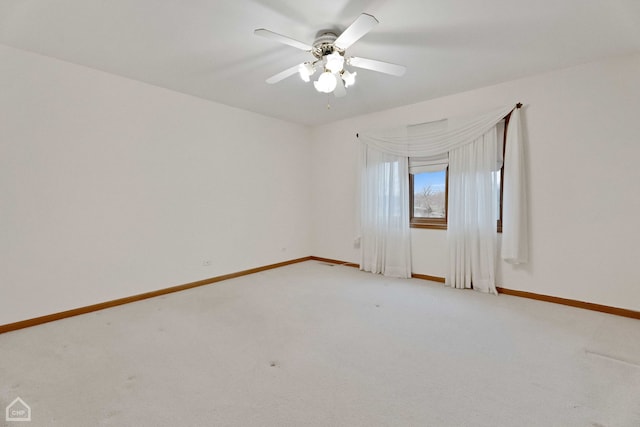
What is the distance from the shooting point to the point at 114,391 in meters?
1.64

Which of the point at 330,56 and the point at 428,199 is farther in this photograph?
the point at 428,199

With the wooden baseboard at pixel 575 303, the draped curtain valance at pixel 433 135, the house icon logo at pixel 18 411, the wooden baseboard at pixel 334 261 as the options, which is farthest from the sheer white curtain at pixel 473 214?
the house icon logo at pixel 18 411

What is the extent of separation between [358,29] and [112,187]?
2.88 metres

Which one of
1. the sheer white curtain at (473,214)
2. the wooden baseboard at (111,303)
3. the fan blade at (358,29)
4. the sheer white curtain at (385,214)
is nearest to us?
the fan blade at (358,29)

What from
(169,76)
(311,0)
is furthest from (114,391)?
(169,76)

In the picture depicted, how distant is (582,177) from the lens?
2.87 meters

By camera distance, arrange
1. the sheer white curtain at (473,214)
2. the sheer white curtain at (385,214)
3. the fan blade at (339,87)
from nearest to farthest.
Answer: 1. the fan blade at (339,87)
2. the sheer white curtain at (473,214)
3. the sheer white curtain at (385,214)

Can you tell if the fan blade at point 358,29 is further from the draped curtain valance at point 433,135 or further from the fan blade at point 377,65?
the draped curtain valance at point 433,135

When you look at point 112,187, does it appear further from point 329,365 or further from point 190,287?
point 329,365

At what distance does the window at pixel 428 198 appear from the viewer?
3914 mm

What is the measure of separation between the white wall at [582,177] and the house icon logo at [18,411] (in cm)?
414

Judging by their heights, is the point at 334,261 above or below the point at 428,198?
below

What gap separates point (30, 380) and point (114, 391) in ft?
1.93

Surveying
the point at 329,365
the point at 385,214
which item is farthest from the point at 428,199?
the point at 329,365
